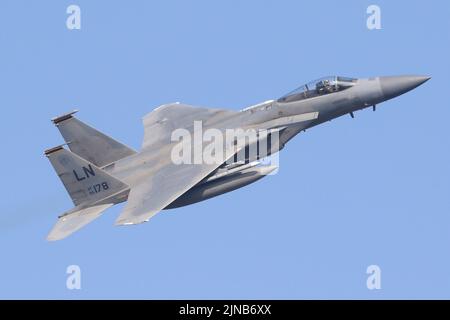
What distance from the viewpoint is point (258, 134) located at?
37.8 metres

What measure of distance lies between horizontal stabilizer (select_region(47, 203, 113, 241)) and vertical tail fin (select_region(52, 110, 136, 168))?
2.39 metres

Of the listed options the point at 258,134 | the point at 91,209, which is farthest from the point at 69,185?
the point at 258,134

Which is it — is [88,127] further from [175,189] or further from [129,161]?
[175,189]

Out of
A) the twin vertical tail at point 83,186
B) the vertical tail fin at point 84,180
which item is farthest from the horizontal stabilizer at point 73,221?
the vertical tail fin at point 84,180

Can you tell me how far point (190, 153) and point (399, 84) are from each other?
7.06 metres

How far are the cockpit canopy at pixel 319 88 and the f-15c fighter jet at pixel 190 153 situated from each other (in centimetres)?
3

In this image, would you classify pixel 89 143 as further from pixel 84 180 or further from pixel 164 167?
pixel 164 167

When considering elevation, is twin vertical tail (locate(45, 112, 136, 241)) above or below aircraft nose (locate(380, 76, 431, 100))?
below

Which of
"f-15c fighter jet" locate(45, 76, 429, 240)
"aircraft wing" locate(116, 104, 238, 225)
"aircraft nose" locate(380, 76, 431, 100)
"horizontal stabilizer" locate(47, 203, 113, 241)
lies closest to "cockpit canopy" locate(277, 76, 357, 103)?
"f-15c fighter jet" locate(45, 76, 429, 240)

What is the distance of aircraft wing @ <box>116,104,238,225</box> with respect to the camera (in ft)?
117

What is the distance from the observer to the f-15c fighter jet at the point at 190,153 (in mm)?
36781

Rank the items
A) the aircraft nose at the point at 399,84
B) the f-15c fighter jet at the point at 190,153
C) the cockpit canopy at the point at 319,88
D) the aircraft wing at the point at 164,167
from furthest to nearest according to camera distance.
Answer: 1. the cockpit canopy at the point at 319,88
2. the aircraft nose at the point at 399,84
3. the f-15c fighter jet at the point at 190,153
4. the aircraft wing at the point at 164,167

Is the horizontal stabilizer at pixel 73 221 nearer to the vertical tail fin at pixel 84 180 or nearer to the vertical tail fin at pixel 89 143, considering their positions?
the vertical tail fin at pixel 84 180

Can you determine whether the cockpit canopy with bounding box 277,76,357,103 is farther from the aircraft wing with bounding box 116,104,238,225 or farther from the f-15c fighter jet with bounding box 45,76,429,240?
the aircraft wing with bounding box 116,104,238,225
